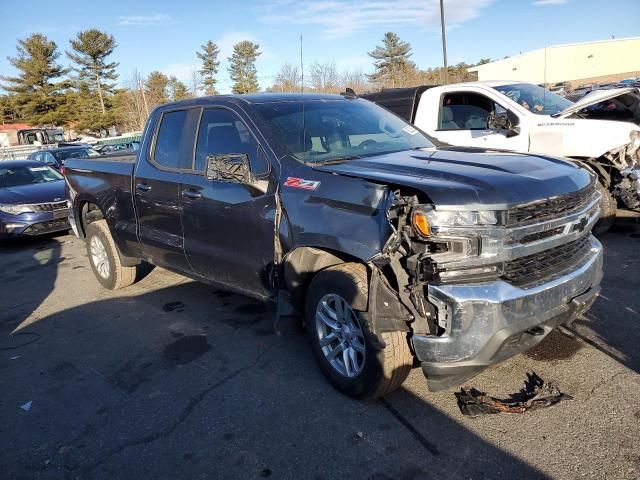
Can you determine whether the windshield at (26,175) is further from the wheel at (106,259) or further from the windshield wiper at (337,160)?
the windshield wiper at (337,160)

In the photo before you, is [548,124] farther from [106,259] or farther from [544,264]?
[106,259]

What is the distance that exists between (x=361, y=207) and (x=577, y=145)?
4757 millimetres

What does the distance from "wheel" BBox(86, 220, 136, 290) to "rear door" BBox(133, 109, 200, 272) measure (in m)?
0.94

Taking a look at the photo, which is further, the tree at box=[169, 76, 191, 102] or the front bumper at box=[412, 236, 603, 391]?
the tree at box=[169, 76, 191, 102]

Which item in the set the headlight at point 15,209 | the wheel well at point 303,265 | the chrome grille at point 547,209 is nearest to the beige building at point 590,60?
the headlight at point 15,209

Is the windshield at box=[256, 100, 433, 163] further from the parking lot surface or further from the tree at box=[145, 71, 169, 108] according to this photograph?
the tree at box=[145, 71, 169, 108]

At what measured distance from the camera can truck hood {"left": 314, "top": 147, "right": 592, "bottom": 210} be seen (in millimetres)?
2711

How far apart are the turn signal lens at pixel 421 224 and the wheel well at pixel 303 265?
0.69 m

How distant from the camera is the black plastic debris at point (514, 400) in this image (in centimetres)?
309

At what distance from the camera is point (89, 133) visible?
168 feet

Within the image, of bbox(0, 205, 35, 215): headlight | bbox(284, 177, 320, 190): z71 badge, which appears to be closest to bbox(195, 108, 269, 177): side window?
bbox(284, 177, 320, 190): z71 badge

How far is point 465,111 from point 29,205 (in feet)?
25.9

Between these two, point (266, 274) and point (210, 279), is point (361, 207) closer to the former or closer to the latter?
point (266, 274)

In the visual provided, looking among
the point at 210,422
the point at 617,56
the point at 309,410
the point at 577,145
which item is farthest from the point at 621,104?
the point at 617,56
